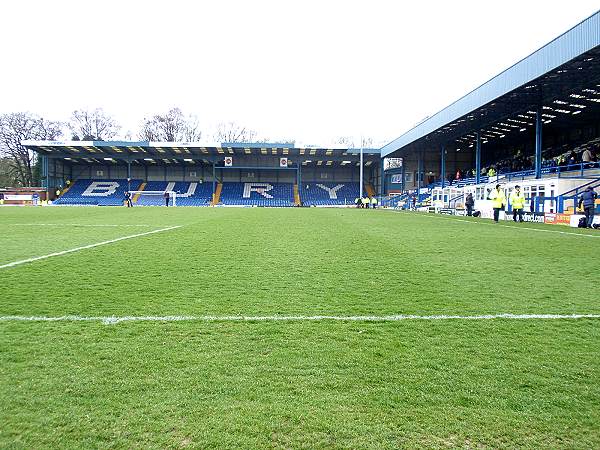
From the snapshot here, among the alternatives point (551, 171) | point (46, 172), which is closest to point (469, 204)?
point (551, 171)

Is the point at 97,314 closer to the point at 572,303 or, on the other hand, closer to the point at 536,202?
the point at 572,303

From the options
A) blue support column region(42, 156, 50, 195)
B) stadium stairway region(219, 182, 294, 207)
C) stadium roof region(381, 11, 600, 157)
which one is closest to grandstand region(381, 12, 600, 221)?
stadium roof region(381, 11, 600, 157)

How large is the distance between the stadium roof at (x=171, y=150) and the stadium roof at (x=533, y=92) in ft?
49.0

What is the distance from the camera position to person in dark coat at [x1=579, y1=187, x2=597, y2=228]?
17.0 metres

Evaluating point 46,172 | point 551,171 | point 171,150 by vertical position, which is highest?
point 171,150

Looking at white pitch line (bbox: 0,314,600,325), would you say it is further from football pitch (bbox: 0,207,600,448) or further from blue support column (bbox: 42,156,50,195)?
blue support column (bbox: 42,156,50,195)

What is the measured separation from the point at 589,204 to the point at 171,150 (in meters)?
44.5

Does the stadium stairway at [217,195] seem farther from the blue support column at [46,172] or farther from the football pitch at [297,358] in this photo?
the football pitch at [297,358]

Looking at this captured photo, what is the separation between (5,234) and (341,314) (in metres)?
11.2

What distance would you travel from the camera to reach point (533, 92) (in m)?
24.5

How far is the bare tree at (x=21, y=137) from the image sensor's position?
61.4m

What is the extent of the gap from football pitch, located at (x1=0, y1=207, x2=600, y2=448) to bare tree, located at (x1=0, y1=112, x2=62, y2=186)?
6589cm

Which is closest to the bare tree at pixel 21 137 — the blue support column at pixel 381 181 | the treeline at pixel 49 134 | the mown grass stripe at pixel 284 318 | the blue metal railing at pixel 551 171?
the treeline at pixel 49 134

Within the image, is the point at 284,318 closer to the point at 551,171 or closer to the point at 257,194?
the point at 551,171
